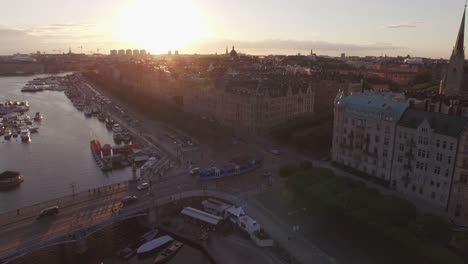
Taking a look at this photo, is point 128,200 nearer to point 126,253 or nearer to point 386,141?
point 126,253

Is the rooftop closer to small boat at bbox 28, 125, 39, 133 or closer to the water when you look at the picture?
the water

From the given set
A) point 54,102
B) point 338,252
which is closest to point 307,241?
point 338,252

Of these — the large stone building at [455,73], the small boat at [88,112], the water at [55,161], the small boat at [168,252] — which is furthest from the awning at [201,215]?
the small boat at [88,112]

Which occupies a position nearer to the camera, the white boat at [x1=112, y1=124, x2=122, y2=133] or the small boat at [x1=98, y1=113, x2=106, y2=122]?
the white boat at [x1=112, y1=124, x2=122, y2=133]

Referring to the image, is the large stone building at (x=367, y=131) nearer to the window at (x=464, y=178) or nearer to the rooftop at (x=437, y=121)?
the rooftop at (x=437, y=121)

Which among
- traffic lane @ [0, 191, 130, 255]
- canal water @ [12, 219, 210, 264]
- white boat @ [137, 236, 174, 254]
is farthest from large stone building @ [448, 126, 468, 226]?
traffic lane @ [0, 191, 130, 255]

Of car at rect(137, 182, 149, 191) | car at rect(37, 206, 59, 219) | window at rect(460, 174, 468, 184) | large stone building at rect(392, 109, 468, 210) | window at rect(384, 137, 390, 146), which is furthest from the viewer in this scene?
car at rect(137, 182, 149, 191)
